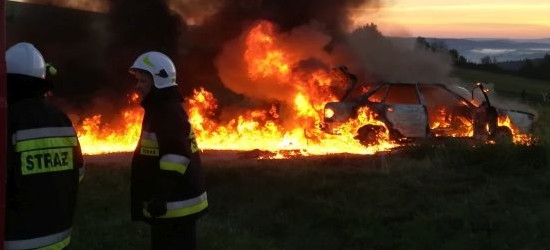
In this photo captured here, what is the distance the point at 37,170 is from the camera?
2922mm

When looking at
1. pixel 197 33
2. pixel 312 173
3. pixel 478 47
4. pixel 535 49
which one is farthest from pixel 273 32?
pixel 535 49

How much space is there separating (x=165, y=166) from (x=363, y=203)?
404 cm

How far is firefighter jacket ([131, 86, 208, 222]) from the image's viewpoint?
12.7 ft

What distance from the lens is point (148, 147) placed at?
13.0ft

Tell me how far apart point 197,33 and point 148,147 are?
46.6ft

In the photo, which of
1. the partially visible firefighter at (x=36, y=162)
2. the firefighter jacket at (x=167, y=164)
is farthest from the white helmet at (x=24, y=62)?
the firefighter jacket at (x=167, y=164)

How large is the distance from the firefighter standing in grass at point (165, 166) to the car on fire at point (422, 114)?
9.20 m

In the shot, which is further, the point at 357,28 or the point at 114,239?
the point at 357,28

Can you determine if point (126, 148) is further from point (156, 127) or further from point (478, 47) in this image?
point (478, 47)

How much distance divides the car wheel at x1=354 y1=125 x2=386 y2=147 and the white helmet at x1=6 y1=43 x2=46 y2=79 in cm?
1037

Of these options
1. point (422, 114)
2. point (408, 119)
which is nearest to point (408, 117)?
point (408, 119)

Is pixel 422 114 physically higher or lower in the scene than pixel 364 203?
higher

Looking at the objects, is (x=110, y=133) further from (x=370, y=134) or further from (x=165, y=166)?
(x=165, y=166)

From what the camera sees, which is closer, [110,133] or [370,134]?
[370,134]
